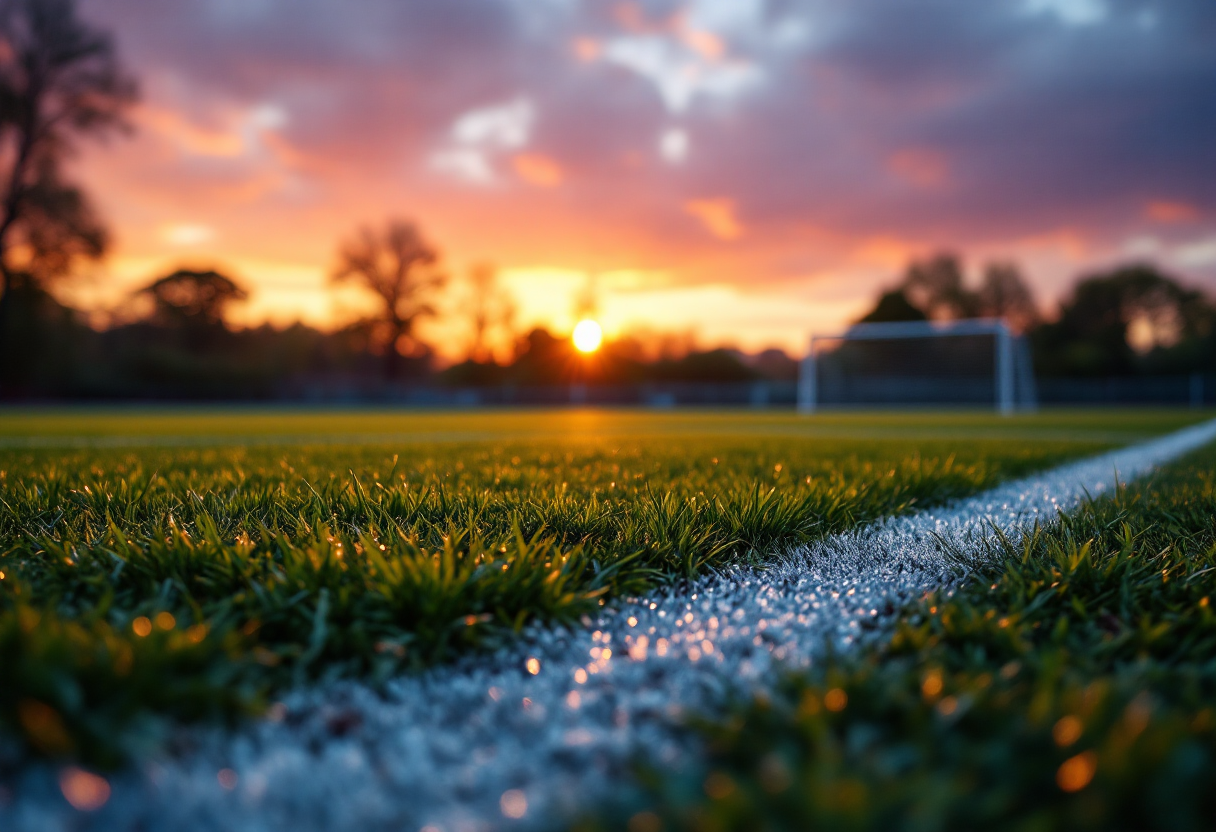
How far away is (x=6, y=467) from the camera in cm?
435

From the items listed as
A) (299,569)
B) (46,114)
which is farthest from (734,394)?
(299,569)

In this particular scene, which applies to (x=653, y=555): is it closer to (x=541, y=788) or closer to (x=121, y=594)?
(x=541, y=788)

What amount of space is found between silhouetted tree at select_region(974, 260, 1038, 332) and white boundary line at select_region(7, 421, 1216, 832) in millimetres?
50349

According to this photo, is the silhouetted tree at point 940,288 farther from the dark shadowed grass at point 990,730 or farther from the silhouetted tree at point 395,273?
the dark shadowed grass at point 990,730

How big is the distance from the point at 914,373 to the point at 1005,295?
729 inches

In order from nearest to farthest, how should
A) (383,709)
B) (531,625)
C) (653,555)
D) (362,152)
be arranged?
(383,709), (531,625), (653,555), (362,152)

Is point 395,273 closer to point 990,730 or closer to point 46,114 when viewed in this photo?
point 46,114

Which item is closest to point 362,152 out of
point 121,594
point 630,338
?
point 121,594

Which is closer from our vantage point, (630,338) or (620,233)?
(620,233)

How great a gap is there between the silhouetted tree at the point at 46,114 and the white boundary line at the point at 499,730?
3216 cm

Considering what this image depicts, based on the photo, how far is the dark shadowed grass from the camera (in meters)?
0.78

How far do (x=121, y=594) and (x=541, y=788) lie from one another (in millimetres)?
1216

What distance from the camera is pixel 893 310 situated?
143ft

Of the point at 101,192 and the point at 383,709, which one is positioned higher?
the point at 101,192
